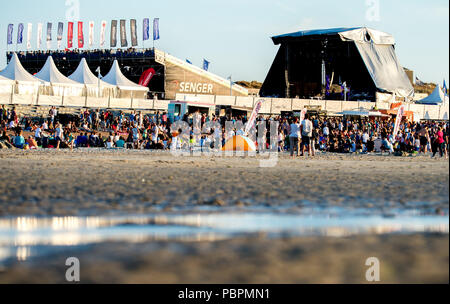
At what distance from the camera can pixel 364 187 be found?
7879mm

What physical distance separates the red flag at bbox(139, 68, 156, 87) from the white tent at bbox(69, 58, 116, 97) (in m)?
16.8

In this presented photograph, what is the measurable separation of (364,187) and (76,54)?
6527 cm

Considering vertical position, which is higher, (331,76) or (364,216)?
(331,76)

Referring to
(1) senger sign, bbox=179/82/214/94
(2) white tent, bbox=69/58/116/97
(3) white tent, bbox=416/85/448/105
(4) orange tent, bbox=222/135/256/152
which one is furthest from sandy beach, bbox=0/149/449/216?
(1) senger sign, bbox=179/82/214/94

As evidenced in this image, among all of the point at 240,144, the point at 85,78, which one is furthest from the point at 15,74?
the point at 240,144

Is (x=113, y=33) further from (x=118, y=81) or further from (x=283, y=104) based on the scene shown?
(x=283, y=104)

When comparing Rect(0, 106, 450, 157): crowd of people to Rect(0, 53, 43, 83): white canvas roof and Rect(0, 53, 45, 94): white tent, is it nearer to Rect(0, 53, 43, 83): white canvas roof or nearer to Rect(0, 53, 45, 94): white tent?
Rect(0, 53, 45, 94): white tent

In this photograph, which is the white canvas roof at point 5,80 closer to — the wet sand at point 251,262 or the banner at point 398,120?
the banner at point 398,120

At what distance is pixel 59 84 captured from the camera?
43.3 meters

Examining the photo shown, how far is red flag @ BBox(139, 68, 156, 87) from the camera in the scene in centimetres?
6531

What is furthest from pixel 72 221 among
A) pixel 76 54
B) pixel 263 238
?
pixel 76 54

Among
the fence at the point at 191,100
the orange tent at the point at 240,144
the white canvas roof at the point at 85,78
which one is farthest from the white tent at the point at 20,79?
the orange tent at the point at 240,144
